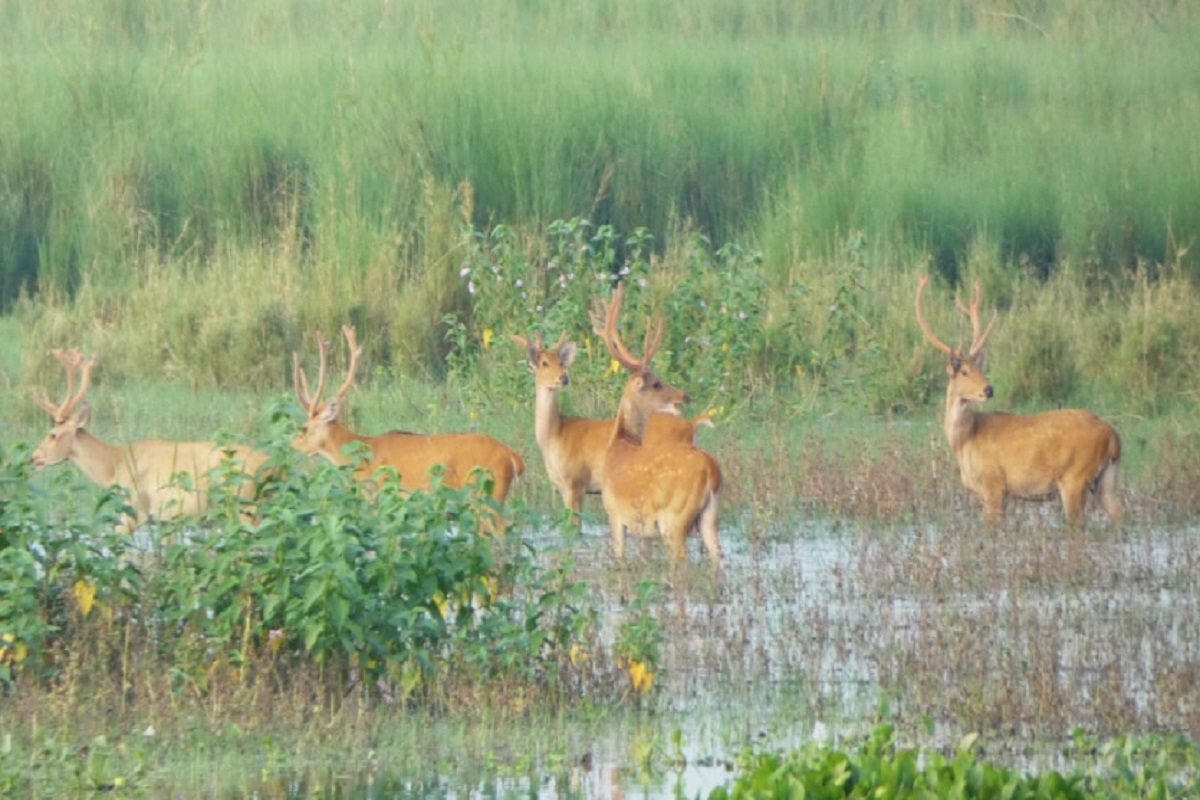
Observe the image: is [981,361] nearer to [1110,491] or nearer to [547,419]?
[1110,491]

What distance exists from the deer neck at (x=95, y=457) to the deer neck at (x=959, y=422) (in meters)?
4.15

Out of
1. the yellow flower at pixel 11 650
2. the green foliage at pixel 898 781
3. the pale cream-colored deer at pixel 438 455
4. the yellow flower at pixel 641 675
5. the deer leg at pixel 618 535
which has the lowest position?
the deer leg at pixel 618 535

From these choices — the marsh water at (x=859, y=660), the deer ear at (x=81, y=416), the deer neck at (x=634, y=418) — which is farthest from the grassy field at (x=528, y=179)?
the marsh water at (x=859, y=660)

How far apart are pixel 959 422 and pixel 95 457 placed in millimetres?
4341

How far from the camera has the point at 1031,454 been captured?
10969 millimetres

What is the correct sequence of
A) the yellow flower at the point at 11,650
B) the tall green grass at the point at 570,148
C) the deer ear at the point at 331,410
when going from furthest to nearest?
the tall green grass at the point at 570,148, the deer ear at the point at 331,410, the yellow flower at the point at 11,650

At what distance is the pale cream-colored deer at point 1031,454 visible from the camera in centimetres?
1088

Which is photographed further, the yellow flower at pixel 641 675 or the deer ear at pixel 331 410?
the deer ear at pixel 331 410

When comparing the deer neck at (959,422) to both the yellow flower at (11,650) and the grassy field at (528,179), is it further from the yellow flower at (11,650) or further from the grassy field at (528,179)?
the yellow flower at (11,650)

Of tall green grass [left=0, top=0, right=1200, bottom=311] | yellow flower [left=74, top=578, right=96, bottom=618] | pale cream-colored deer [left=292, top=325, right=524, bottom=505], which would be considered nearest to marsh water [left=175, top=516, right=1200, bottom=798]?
pale cream-colored deer [left=292, top=325, right=524, bottom=505]

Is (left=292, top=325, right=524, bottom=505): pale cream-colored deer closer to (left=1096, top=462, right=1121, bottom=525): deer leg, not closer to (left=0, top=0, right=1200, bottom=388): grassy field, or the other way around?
Answer: (left=1096, top=462, right=1121, bottom=525): deer leg

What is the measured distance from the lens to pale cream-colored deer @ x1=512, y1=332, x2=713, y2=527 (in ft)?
37.5

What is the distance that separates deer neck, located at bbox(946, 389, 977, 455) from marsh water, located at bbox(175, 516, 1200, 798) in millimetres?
439

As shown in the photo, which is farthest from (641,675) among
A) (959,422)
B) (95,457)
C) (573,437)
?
(95,457)
